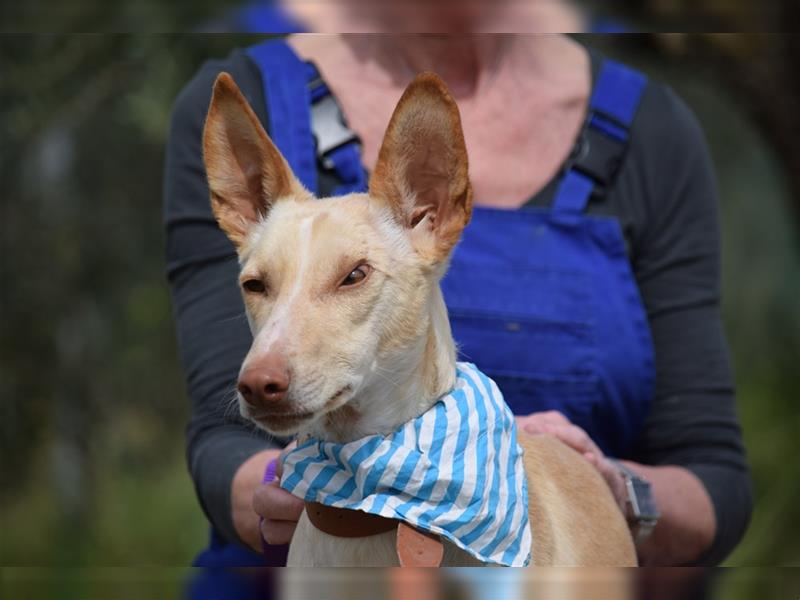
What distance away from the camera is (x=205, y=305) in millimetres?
1041

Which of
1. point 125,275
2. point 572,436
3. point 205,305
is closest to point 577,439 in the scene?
point 572,436

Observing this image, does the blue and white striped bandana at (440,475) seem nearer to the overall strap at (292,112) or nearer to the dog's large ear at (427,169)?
the dog's large ear at (427,169)

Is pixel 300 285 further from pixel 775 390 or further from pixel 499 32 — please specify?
pixel 775 390

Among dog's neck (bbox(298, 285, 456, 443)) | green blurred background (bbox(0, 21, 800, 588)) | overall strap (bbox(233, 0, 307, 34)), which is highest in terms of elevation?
overall strap (bbox(233, 0, 307, 34))

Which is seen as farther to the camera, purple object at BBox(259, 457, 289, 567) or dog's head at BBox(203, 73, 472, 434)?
purple object at BBox(259, 457, 289, 567)

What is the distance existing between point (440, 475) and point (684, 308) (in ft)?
1.61

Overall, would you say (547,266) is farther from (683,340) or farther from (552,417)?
(683,340)

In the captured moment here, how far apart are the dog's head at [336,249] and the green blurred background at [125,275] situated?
1.11 m

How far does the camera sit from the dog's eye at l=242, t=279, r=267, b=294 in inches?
30.1

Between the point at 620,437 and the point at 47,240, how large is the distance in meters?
2.70

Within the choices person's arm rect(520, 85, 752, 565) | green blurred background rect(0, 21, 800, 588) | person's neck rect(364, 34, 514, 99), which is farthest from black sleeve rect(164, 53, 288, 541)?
green blurred background rect(0, 21, 800, 588)

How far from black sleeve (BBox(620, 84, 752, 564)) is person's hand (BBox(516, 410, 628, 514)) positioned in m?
0.15

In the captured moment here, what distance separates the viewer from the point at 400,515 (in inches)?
29.4

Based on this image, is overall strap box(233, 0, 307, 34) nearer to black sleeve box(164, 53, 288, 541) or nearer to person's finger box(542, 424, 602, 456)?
black sleeve box(164, 53, 288, 541)
